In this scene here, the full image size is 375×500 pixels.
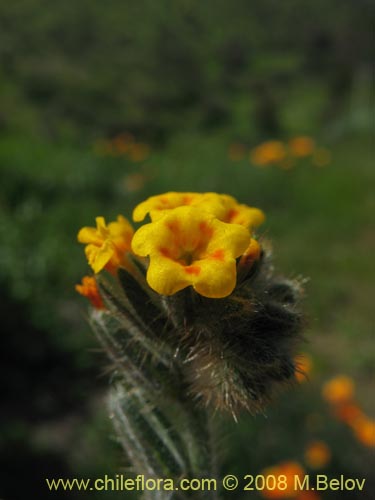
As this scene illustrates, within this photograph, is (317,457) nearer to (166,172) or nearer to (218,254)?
(218,254)

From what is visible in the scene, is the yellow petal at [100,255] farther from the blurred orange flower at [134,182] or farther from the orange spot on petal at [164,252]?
the blurred orange flower at [134,182]

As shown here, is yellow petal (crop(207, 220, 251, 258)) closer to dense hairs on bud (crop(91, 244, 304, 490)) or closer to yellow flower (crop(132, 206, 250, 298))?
yellow flower (crop(132, 206, 250, 298))

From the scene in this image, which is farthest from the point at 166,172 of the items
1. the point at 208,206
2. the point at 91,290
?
the point at 208,206

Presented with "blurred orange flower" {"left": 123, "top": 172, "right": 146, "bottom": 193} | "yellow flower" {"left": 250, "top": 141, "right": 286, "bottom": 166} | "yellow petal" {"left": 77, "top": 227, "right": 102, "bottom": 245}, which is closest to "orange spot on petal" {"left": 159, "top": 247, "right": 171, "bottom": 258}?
"yellow petal" {"left": 77, "top": 227, "right": 102, "bottom": 245}

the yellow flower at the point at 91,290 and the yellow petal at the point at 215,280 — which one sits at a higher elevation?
the yellow flower at the point at 91,290

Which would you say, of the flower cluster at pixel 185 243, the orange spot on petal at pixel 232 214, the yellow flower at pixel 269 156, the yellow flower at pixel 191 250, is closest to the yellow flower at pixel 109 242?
the flower cluster at pixel 185 243

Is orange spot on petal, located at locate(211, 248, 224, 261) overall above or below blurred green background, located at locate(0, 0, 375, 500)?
below

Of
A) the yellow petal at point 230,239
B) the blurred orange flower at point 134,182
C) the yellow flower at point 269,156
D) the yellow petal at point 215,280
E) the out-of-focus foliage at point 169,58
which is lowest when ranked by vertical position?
the yellow petal at point 215,280
